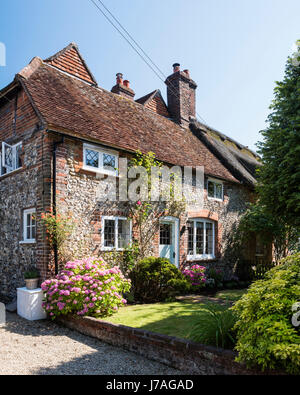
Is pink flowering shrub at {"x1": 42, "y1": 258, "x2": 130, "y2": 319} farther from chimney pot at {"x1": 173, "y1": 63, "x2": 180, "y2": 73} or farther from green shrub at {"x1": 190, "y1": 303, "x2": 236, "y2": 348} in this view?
chimney pot at {"x1": 173, "y1": 63, "x2": 180, "y2": 73}

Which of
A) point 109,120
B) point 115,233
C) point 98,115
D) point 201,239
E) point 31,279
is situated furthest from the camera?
point 201,239

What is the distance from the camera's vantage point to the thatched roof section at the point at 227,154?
592 inches

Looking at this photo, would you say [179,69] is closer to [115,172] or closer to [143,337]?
[115,172]

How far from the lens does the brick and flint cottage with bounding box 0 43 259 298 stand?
8.26 m

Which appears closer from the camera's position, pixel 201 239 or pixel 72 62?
pixel 72 62

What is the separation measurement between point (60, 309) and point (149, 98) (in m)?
11.5

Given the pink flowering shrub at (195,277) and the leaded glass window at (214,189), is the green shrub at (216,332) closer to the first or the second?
the pink flowering shrub at (195,277)

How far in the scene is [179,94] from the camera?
633 inches

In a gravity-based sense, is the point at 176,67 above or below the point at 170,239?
above

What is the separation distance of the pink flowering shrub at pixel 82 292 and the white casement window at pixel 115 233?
5.32 ft

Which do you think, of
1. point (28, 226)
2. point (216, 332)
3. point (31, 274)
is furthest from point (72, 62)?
point (216, 332)

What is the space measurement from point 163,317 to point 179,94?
12.4 meters

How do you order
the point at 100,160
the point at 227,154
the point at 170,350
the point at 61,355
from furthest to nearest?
1. the point at 227,154
2. the point at 100,160
3. the point at 61,355
4. the point at 170,350

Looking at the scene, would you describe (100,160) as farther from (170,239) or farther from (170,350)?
(170,350)
